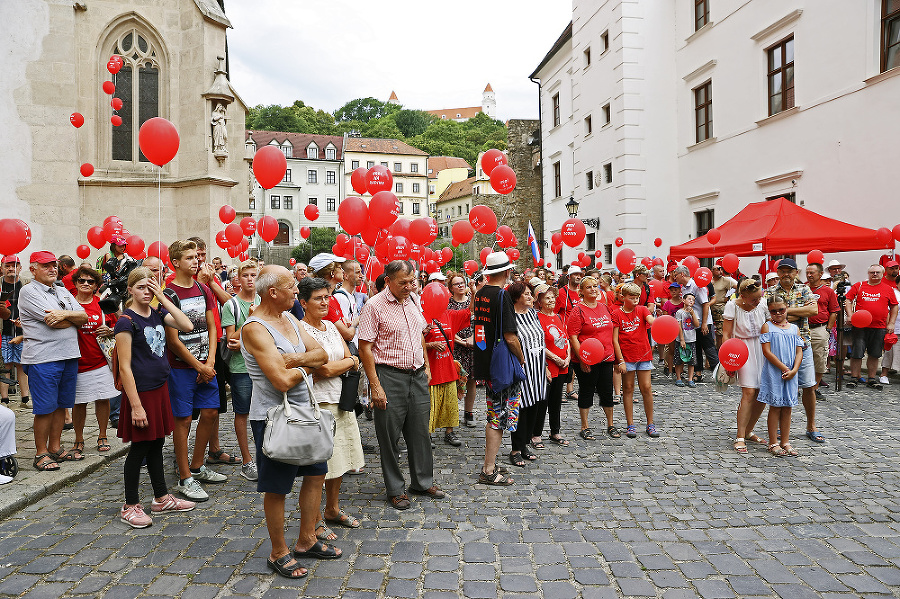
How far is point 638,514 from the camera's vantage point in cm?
438

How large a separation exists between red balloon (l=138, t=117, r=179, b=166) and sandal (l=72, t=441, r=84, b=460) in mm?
2978

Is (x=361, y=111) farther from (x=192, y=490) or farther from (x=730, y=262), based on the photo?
(x=192, y=490)

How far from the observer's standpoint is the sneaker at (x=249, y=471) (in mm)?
5200

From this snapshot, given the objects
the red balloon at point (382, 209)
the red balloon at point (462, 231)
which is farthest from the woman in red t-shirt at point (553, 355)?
the red balloon at point (462, 231)

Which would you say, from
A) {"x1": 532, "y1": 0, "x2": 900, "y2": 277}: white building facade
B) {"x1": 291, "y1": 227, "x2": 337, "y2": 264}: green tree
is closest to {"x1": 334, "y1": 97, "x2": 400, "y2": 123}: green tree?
{"x1": 291, "y1": 227, "x2": 337, "y2": 264}: green tree

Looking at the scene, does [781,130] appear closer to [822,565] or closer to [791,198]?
[791,198]

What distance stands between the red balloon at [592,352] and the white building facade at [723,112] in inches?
331

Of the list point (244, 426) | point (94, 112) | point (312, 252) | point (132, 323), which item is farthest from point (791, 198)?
point (312, 252)

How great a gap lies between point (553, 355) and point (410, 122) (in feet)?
283

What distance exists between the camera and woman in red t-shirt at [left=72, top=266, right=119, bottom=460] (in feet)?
18.7

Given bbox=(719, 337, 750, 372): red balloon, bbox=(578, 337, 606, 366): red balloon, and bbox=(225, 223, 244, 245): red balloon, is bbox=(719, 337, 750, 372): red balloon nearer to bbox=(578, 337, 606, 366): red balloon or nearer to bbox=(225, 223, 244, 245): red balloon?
bbox=(578, 337, 606, 366): red balloon

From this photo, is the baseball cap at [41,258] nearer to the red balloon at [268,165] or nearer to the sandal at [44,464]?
the sandal at [44,464]

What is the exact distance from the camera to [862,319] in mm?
9133

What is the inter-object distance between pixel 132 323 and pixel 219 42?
13542mm
